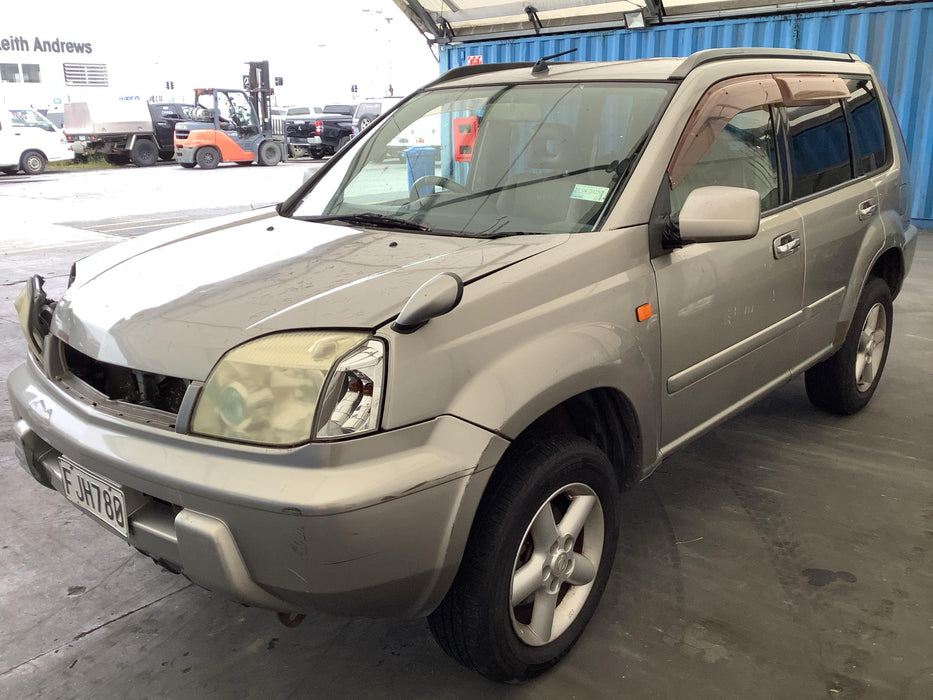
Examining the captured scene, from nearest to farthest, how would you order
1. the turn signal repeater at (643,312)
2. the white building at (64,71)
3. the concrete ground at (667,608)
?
the concrete ground at (667,608), the turn signal repeater at (643,312), the white building at (64,71)

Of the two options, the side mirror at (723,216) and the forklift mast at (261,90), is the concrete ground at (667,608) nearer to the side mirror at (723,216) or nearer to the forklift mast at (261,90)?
the side mirror at (723,216)

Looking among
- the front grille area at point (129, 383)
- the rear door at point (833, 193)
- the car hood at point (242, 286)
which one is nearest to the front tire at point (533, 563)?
the car hood at point (242, 286)

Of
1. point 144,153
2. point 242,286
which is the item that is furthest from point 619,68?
point 144,153

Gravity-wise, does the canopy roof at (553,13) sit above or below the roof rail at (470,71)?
above

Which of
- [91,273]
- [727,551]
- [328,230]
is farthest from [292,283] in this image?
[727,551]

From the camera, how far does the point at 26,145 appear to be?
18.6 metres

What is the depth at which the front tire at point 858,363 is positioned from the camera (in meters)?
3.74

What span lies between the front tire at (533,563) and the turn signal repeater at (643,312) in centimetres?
40

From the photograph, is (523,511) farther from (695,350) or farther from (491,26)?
(491,26)

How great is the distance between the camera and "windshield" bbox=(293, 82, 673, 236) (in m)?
2.53

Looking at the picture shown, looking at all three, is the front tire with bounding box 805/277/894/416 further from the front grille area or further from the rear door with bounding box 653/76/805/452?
the front grille area

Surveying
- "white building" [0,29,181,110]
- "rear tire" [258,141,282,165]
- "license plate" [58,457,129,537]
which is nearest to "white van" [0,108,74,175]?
"rear tire" [258,141,282,165]

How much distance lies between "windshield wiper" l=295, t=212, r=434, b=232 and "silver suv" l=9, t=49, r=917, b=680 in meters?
0.02

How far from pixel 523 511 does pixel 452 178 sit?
1.39 meters
